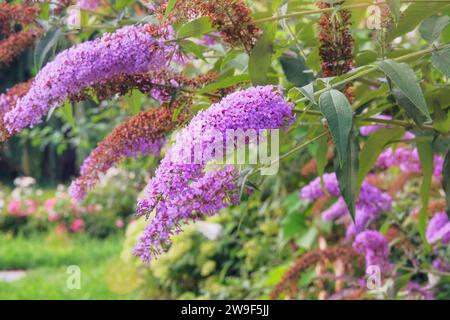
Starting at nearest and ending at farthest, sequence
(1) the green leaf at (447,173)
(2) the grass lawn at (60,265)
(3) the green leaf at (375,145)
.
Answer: (1) the green leaf at (447,173), (3) the green leaf at (375,145), (2) the grass lawn at (60,265)

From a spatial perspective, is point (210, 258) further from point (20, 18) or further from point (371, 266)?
point (20, 18)

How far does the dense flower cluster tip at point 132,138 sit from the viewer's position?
149 cm

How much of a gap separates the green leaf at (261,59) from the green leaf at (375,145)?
369 millimetres

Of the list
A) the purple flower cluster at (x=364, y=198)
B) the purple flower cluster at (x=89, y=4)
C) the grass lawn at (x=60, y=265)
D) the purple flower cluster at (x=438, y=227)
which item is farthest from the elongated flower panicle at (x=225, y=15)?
the grass lawn at (x=60, y=265)

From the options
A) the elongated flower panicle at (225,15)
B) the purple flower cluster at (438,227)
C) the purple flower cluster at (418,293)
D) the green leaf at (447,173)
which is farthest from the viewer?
the purple flower cluster at (418,293)

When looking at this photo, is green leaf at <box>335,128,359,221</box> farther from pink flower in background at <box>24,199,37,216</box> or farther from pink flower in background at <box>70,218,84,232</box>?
pink flower in background at <box>24,199,37,216</box>

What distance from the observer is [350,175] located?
4.90ft

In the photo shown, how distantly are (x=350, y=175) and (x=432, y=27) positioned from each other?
366 millimetres

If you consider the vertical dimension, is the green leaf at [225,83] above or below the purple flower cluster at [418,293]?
above

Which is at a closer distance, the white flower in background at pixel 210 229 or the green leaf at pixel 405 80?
the green leaf at pixel 405 80

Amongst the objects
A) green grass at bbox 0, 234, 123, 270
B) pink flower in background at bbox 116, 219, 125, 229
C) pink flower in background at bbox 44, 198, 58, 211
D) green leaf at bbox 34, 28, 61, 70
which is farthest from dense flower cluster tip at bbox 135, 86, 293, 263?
pink flower in background at bbox 44, 198, 58, 211

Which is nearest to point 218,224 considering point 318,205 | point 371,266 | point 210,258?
point 210,258

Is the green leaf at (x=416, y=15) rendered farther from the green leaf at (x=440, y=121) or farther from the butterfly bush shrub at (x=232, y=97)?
the green leaf at (x=440, y=121)
